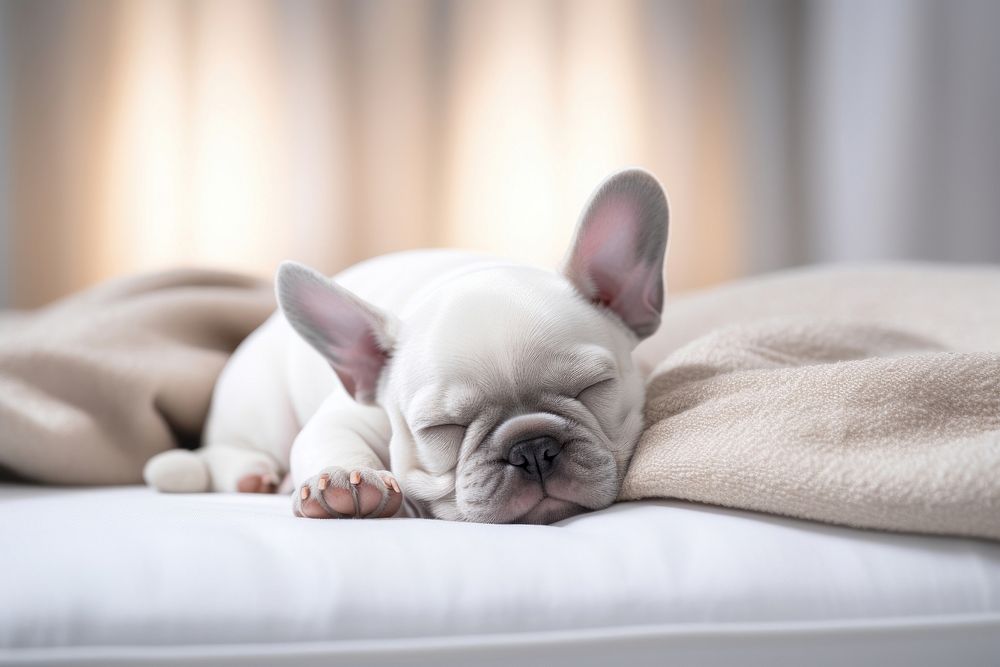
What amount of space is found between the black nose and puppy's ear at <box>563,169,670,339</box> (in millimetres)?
261

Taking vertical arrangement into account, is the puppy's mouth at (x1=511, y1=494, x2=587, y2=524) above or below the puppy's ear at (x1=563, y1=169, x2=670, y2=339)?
below

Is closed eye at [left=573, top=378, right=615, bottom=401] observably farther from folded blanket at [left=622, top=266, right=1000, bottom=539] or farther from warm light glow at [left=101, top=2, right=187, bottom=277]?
warm light glow at [left=101, top=2, right=187, bottom=277]

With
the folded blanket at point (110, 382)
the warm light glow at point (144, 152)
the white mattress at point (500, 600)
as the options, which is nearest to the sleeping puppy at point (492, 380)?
the white mattress at point (500, 600)

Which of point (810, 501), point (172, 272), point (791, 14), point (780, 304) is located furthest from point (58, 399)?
point (791, 14)

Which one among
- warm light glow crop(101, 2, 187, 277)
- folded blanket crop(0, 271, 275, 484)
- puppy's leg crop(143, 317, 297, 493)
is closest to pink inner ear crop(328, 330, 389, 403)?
puppy's leg crop(143, 317, 297, 493)

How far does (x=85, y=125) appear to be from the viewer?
127 inches

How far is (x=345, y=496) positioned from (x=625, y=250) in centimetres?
48

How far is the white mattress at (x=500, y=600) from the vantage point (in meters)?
0.65

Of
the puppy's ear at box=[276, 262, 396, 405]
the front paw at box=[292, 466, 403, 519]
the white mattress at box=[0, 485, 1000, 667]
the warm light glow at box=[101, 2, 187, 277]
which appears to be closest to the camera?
the white mattress at box=[0, 485, 1000, 667]

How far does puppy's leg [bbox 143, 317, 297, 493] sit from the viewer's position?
4.32ft

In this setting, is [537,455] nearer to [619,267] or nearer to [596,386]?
[596,386]

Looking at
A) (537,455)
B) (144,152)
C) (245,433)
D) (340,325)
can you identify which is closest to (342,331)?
(340,325)

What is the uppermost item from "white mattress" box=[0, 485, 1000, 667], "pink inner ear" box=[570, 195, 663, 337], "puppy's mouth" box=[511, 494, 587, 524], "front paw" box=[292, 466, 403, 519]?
"pink inner ear" box=[570, 195, 663, 337]

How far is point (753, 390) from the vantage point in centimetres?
96
